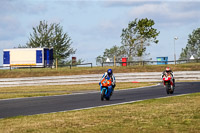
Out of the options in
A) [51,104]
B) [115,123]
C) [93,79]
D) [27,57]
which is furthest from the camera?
[27,57]

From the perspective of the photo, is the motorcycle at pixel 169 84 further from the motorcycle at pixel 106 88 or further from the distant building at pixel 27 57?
the distant building at pixel 27 57

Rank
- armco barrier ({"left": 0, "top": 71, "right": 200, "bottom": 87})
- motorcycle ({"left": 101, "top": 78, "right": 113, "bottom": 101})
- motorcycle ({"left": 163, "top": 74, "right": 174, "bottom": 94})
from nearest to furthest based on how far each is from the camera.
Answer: motorcycle ({"left": 101, "top": 78, "right": 113, "bottom": 101})
motorcycle ({"left": 163, "top": 74, "right": 174, "bottom": 94})
armco barrier ({"left": 0, "top": 71, "right": 200, "bottom": 87})

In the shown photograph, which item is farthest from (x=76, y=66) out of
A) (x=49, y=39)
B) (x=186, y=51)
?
(x=186, y=51)

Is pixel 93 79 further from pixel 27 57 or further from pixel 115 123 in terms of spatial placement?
pixel 115 123

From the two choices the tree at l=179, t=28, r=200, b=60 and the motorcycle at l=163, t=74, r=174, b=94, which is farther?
the tree at l=179, t=28, r=200, b=60

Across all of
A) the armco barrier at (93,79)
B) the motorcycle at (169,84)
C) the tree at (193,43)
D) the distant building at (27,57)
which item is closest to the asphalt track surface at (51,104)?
the motorcycle at (169,84)

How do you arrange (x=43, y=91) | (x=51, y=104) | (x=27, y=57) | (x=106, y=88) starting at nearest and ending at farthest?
(x=51, y=104)
(x=106, y=88)
(x=43, y=91)
(x=27, y=57)

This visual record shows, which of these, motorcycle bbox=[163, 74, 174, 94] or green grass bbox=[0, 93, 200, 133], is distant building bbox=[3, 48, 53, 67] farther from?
green grass bbox=[0, 93, 200, 133]

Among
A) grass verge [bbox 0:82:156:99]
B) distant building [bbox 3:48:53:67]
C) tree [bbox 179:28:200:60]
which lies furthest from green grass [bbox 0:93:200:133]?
tree [bbox 179:28:200:60]

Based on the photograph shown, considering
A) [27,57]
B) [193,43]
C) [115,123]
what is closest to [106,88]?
[115,123]

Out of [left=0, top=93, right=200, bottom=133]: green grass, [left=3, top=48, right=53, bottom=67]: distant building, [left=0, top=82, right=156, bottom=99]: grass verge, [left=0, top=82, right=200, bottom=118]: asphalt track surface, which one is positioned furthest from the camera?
[left=3, top=48, right=53, bottom=67]: distant building

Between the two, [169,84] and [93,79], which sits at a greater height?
[169,84]

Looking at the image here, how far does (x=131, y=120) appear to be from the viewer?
1078cm

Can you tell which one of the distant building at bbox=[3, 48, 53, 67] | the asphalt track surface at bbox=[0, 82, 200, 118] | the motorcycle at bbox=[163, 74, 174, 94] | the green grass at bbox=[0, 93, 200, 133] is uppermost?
the distant building at bbox=[3, 48, 53, 67]
